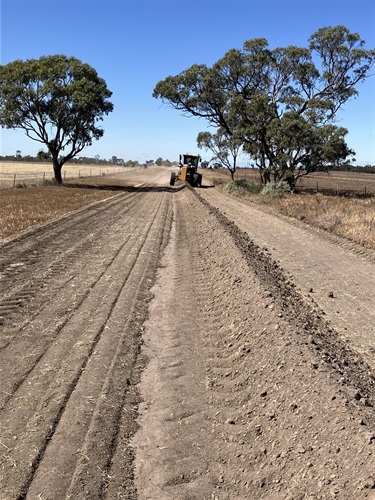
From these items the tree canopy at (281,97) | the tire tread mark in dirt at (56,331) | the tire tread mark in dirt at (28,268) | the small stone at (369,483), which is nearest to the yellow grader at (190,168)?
the tree canopy at (281,97)

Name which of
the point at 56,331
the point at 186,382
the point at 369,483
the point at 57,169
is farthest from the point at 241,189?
the point at 369,483

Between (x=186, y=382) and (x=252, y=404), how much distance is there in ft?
3.07

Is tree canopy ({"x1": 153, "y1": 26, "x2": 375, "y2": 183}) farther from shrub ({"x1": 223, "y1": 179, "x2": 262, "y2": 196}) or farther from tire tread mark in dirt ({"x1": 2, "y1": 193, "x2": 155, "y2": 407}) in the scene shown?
tire tread mark in dirt ({"x1": 2, "y1": 193, "x2": 155, "y2": 407})

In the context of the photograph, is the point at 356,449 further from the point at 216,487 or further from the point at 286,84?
the point at 286,84

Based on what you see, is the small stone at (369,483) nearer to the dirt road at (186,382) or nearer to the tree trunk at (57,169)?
the dirt road at (186,382)

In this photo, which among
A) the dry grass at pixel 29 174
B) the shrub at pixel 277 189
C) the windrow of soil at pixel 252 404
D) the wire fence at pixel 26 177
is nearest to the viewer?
the windrow of soil at pixel 252 404

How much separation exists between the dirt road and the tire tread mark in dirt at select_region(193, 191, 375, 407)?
3 cm

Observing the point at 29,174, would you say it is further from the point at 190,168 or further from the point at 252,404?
the point at 252,404

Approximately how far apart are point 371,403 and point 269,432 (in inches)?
38.8

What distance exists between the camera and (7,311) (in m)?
6.93

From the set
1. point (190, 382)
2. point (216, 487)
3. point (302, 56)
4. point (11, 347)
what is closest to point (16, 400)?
point (11, 347)

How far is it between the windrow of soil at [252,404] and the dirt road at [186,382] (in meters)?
0.02

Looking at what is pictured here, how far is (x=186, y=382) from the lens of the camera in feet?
17.2

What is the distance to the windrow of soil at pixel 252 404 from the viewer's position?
11.4ft
